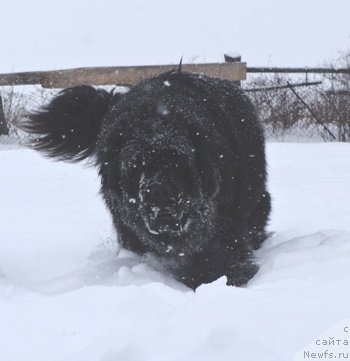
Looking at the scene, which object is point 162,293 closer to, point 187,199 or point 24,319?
point 24,319

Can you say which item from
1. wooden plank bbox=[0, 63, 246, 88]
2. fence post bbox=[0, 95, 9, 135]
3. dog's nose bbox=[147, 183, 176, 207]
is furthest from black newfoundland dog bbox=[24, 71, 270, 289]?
fence post bbox=[0, 95, 9, 135]

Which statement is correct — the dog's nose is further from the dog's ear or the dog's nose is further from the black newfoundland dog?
the dog's ear

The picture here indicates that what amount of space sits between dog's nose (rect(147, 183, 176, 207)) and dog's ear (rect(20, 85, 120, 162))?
3.23 feet

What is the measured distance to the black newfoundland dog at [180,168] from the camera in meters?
3.16

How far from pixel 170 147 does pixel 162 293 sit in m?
0.95

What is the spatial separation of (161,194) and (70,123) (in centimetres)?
122

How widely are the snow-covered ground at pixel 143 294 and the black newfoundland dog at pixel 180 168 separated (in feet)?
0.63

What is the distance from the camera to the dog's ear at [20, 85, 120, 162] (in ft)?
12.8

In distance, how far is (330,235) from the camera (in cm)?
369

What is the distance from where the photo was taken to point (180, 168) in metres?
3.18

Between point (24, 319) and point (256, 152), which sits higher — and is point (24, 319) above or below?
below

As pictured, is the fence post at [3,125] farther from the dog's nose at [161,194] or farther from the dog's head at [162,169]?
the dog's nose at [161,194]

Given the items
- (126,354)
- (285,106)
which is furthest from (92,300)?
(285,106)

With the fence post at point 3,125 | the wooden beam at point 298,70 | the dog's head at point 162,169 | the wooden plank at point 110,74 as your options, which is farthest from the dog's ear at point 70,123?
the wooden beam at point 298,70
